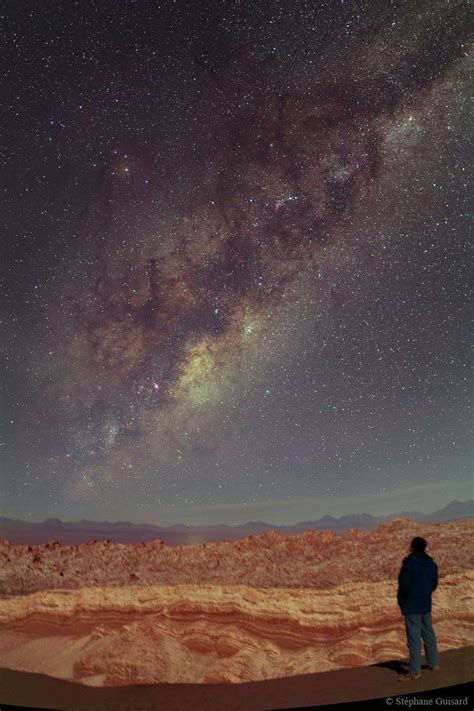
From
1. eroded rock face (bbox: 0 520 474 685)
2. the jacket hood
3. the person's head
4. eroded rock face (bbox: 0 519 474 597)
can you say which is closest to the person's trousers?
the jacket hood

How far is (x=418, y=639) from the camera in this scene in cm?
675

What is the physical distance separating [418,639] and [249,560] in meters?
9.00

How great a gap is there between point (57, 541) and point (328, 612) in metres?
10.1

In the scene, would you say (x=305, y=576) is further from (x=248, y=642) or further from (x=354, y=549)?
(x=248, y=642)

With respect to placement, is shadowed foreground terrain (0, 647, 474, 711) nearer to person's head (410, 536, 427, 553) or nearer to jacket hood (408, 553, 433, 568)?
jacket hood (408, 553, 433, 568)

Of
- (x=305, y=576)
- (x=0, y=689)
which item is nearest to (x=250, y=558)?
(x=305, y=576)

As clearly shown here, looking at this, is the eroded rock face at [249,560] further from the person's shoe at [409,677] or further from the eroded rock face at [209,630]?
the person's shoe at [409,677]

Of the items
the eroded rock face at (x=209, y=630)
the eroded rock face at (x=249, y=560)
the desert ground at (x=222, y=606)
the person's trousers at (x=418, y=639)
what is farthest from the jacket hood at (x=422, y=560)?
the eroded rock face at (x=249, y=560)

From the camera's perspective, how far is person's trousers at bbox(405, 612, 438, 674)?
670 cm

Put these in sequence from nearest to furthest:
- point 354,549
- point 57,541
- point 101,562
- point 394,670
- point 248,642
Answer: point 394,670 → point 248,642 → point 354,549 → point 101,562 → point 57,541

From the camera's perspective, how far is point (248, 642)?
1088 centimetres

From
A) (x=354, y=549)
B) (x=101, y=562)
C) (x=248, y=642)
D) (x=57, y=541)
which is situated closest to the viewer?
(x=248, y=642)

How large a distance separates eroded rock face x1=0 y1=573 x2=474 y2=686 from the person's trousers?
2535 mm

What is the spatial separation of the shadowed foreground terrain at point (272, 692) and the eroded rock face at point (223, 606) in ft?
3.69
